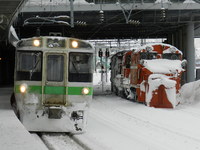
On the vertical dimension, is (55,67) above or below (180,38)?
below

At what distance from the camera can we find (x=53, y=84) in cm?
1100

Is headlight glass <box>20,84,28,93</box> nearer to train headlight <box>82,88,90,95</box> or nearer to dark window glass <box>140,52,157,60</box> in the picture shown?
train headlight <box>82,88,90,95</box>

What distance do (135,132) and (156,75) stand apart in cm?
703

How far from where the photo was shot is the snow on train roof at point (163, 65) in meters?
18.5

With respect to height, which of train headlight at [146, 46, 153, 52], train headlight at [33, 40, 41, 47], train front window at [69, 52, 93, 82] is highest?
train headlight at [146, 46, 153, 52]

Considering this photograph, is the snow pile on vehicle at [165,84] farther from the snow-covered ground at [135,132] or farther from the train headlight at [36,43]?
the train headlight at [36,43]

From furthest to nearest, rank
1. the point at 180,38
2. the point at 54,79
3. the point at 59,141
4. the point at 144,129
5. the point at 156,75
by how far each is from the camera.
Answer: the point at 180,38 → the point at 156,75 → the point at 144,129 → the point at 54,79 → the point at 59,141

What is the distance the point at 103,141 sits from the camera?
995cm

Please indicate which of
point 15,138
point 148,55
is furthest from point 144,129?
point 148,55

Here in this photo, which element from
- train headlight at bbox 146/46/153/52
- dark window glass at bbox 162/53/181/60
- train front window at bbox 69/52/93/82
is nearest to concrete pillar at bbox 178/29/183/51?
dark window glass at bbox 162/53/181/60

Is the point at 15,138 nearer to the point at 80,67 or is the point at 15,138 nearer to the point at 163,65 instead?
the point at 80,67

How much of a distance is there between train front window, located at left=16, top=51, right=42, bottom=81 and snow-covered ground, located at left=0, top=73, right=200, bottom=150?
1.30 meters

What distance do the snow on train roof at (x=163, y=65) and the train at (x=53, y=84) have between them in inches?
310

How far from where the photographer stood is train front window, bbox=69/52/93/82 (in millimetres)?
11180
